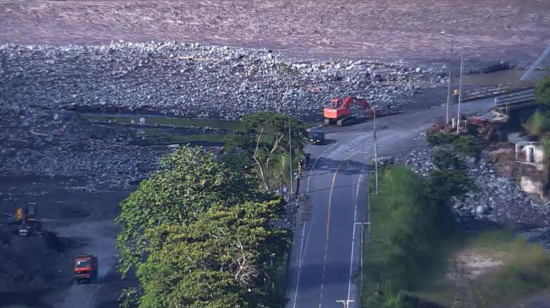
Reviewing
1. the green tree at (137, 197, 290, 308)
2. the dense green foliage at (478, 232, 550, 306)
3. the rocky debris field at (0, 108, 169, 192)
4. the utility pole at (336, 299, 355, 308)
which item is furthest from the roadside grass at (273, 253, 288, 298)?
the rocky debris field at (0, 108, 169, 192)

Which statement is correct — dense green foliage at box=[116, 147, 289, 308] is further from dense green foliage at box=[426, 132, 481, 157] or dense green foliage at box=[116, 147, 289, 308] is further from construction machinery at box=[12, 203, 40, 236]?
dense green foliage at box=[426, 132, 481, 157]

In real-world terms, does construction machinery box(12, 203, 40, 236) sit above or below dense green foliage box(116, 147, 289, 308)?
below

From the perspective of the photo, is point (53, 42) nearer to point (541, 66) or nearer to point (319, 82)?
point (319, 82)

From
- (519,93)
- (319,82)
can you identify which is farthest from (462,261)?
(319,82)

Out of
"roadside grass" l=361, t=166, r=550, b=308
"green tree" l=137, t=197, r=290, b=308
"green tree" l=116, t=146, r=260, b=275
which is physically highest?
"green tree" l=116, t=146, r=260, b=275

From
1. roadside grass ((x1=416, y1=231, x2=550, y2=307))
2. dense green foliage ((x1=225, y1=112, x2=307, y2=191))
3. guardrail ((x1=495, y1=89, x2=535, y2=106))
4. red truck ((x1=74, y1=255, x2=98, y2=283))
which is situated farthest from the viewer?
guardrail ((x1=495, y1=89, x2=535, y2=106))

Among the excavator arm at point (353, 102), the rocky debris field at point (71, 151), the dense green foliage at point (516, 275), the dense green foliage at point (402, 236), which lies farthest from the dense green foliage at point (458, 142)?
the dense green foliage at point (516, 275)
